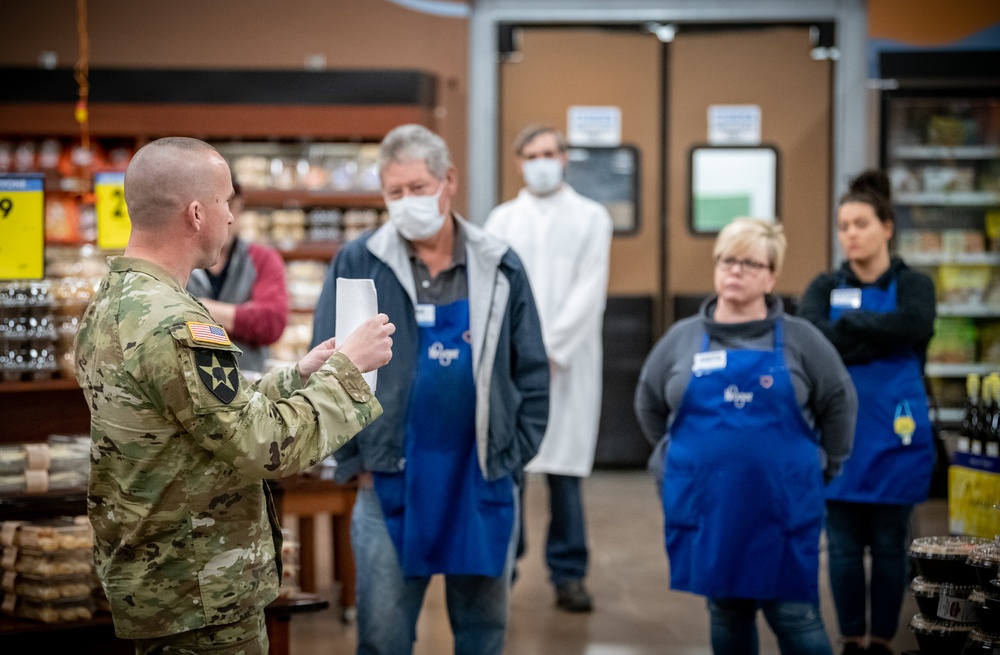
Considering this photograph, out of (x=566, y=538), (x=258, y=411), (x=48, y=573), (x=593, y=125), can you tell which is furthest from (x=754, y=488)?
(x=593, y=125)

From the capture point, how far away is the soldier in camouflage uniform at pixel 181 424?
82.0 inches

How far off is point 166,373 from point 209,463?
220mm

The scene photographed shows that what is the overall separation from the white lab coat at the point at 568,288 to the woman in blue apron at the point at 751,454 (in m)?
1.84

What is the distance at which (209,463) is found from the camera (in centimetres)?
218

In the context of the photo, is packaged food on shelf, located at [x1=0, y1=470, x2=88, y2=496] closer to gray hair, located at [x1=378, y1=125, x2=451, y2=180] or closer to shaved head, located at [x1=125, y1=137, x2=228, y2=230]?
gray hair, located at [x1=378, y1=125, x2=451, y2=180]

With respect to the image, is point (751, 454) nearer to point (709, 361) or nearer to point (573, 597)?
point (709, 361)

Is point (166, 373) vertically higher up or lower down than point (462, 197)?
lower down

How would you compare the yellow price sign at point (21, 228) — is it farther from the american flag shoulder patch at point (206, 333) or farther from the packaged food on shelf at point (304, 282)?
the packaged food on shelf at point (304, 282)

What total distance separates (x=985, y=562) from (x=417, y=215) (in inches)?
64.1

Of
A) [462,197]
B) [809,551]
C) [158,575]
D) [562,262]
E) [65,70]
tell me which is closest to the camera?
[158,575]

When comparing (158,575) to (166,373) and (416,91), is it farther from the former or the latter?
(416,91)

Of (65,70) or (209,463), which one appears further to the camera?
(65,70)

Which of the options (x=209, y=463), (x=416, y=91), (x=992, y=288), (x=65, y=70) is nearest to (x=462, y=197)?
(x=416, y=91)

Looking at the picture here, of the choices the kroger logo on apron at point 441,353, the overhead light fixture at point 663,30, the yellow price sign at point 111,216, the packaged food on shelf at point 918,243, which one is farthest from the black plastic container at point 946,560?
the overhead light fixture at point 663,30
